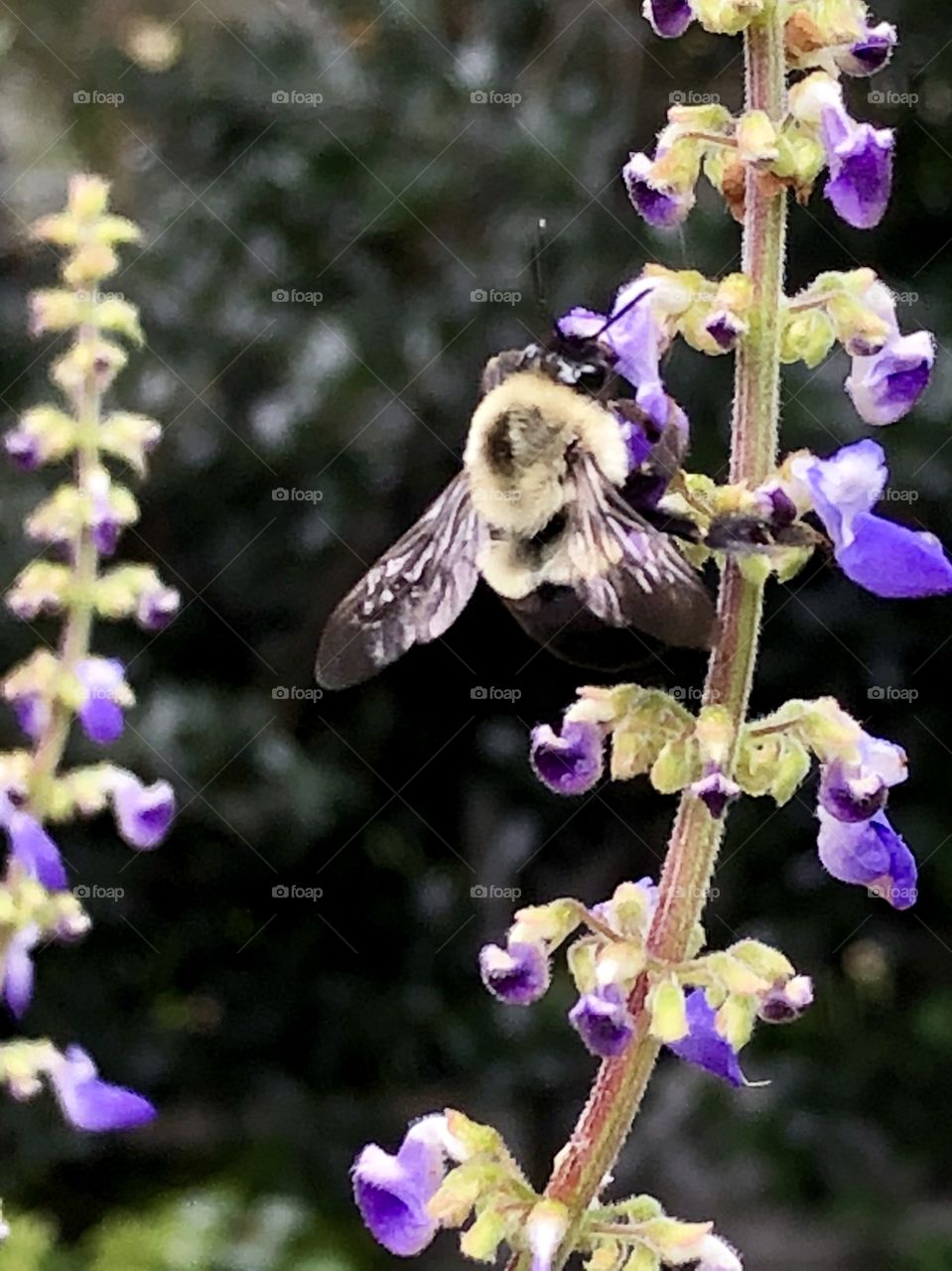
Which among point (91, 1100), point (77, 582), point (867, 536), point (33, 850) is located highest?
point (867, 536)

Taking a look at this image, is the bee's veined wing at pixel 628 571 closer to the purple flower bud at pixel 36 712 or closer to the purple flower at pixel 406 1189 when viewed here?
the purple flower at pixel 406 1189

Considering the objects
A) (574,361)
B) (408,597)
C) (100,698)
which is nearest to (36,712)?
(100,698)

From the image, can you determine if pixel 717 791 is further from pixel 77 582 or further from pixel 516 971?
pixel 77 582

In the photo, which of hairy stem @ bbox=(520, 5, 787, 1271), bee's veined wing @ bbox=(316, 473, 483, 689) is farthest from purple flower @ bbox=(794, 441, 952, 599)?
bee's veined wing @ bbox=(316, 473, 483, 689)

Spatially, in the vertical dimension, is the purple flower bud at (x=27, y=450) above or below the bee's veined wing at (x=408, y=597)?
below

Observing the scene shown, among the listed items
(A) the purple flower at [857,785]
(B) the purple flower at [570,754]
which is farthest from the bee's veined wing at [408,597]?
(A) the purple flower at [857,785]

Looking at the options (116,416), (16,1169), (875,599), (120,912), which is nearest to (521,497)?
(116,416)

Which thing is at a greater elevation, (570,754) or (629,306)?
(629,306)
